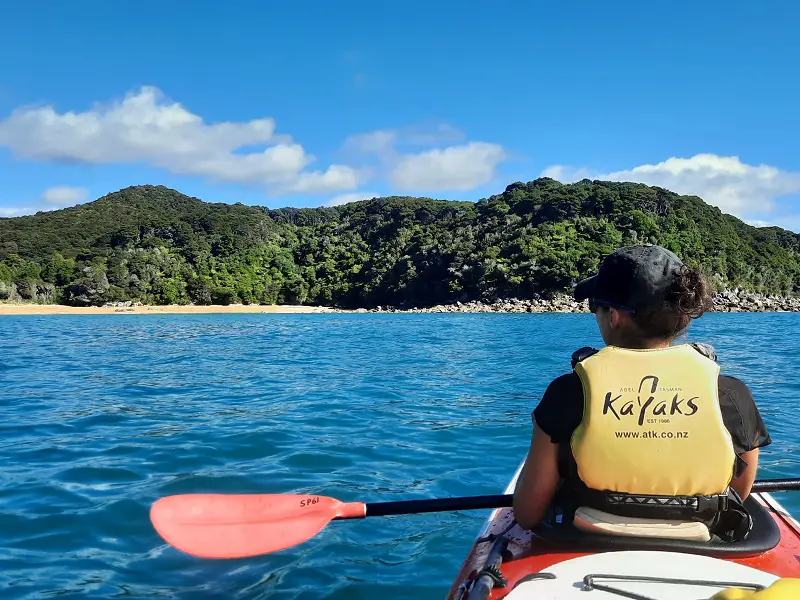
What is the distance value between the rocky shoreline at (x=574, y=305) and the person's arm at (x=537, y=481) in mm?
59881

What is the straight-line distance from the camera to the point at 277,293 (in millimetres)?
80562

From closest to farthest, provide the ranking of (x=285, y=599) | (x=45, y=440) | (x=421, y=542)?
(x=285, y=599), (x=421, y=542), (x=45, y=440)

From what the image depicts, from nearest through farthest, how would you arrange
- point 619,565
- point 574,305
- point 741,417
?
point 619,565 → point 741,417 → point 574,305

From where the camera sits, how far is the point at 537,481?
8.19 ft

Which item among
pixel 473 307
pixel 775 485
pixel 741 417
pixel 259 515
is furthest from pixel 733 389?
pixel 473 307

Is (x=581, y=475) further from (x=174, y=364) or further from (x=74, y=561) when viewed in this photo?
(x=174, y=364)

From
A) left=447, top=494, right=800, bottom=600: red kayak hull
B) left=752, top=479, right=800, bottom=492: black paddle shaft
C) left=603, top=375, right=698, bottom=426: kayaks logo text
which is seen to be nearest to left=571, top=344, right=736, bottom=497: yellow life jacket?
left=603, top=375, right=698, bottom=426: kayaks logo text

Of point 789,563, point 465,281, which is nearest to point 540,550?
point 789,563

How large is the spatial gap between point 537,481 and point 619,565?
0.42m

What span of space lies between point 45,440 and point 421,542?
5.41 m

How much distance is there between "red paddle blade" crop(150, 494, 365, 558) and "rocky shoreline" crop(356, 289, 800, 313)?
5914cm

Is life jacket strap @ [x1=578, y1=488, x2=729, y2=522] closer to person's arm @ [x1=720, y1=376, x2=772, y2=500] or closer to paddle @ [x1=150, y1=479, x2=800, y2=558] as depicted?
person's arm @ [x1=720, y1=376, x2=772, y2=500]

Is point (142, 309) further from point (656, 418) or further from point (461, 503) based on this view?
point (656, 418)

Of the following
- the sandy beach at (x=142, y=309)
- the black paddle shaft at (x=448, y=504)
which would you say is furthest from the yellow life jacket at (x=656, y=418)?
the sandy beach at (x=142, y=309)
